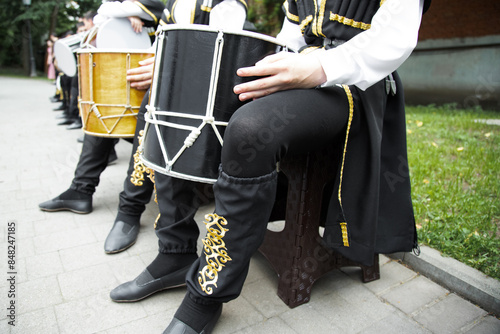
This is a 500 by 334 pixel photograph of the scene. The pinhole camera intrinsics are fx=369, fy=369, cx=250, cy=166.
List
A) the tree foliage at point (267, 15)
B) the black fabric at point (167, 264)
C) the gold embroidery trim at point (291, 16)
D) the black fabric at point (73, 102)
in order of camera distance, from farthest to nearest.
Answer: the tree foliage at point (267, 15), the black fabric at point (73, 102), the gold embroidery trim at point (291, 16), the black fabric at point (167, 264)

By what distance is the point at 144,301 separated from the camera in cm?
162

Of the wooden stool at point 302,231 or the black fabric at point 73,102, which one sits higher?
the wooden stool at point 302,231

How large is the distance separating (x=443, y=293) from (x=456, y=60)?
7.12 m

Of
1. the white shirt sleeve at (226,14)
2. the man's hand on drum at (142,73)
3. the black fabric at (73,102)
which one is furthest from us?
the black fabric at (73,102)

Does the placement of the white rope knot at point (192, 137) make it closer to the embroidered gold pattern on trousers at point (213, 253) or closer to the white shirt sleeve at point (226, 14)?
the embroidered gold pattern on trousers at point (213, 253)

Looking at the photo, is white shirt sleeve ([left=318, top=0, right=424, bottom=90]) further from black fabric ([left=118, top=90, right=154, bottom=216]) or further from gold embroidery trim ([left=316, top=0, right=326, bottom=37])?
black fabric ([left=118, top=90, right=154, bottom=216])

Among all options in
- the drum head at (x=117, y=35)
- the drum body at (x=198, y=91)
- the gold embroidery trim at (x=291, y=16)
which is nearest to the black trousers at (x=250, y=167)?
the drum body at (x=198, y=91)

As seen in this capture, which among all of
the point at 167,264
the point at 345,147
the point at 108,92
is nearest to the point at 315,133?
the point at 345,147

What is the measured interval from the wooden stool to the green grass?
77 centimetres

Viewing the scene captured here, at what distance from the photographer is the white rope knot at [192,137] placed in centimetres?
128

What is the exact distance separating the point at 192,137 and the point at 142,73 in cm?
94

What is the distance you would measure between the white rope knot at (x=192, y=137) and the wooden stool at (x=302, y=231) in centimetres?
42

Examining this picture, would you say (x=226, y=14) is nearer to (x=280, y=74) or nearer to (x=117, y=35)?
(x=280, y=74)

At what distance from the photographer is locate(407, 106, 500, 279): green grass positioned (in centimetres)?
194
